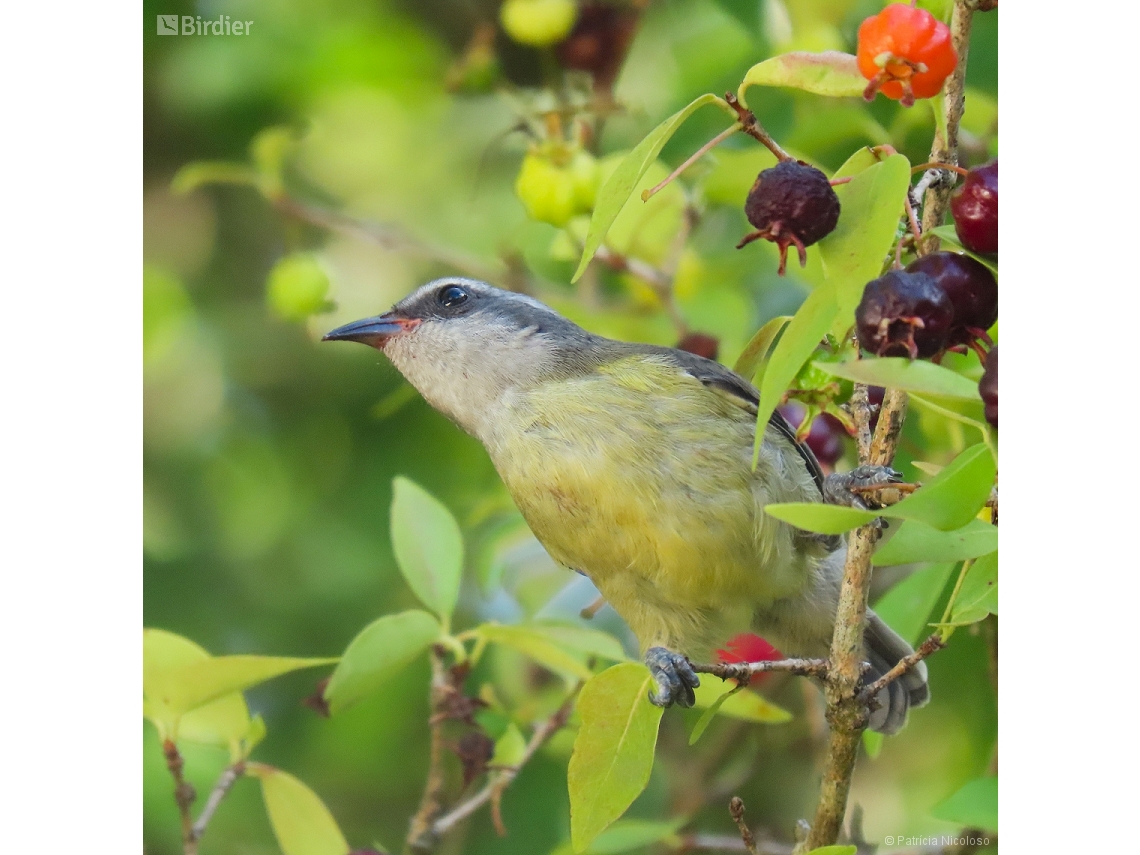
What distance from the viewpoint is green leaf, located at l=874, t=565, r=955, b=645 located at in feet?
5.81

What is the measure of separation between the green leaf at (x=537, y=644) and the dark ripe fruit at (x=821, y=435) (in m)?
0.48

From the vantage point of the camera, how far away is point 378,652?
1797 millimetres

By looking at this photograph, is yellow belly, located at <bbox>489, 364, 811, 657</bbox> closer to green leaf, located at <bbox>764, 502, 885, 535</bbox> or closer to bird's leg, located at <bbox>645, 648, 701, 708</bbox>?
bird's leg, located at <bbox>645, 648, 701, 708</bbox>

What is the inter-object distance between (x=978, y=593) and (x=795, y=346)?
15.4 inches

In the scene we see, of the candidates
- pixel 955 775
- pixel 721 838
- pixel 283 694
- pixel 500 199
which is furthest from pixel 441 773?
pixel 500 199

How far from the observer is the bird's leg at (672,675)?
1.54 meters

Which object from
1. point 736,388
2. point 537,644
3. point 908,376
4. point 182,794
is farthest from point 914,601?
point 182,794

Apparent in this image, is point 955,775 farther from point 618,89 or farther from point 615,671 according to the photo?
point 618,89

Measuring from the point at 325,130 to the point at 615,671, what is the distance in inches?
45.5

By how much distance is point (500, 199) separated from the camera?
2092 millimetres

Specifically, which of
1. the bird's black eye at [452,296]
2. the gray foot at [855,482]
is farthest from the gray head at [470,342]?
the gray foot at [855,482]

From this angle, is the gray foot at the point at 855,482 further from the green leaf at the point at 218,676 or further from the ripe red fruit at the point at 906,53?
the green leaf at the point at 218,676

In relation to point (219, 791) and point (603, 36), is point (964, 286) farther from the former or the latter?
point (219, 791)
